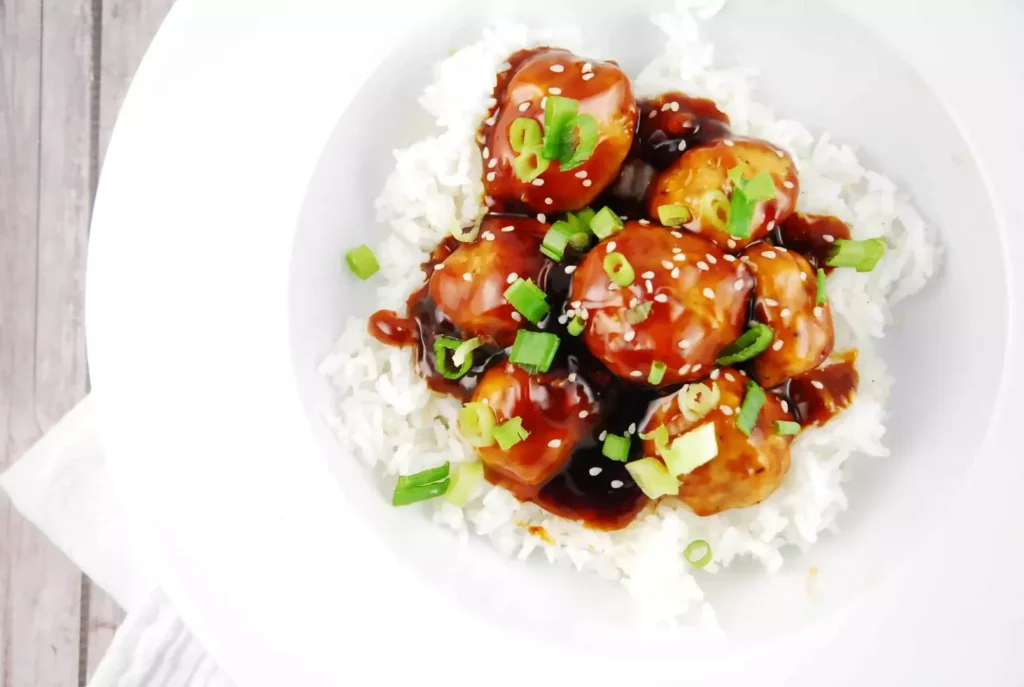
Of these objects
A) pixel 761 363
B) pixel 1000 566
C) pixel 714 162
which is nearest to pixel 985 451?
pixel 1000 566

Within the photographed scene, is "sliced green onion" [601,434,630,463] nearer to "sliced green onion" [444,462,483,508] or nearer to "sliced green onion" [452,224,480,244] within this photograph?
"sliced green onion" [444,462,483,508]

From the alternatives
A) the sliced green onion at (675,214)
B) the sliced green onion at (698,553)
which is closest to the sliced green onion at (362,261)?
the sliced green onion at (675,214)

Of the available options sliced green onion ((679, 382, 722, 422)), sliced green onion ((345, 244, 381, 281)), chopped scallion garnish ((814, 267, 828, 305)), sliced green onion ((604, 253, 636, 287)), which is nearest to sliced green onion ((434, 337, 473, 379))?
sliced green onion ((345, 244, 381, 281))

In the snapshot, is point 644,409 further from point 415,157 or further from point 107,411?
point 107,411

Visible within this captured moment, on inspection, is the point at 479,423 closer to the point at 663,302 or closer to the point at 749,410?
the point at 663,302

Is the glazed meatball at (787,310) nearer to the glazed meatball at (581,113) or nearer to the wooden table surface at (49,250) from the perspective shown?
the glazed meatball at (581,113)
